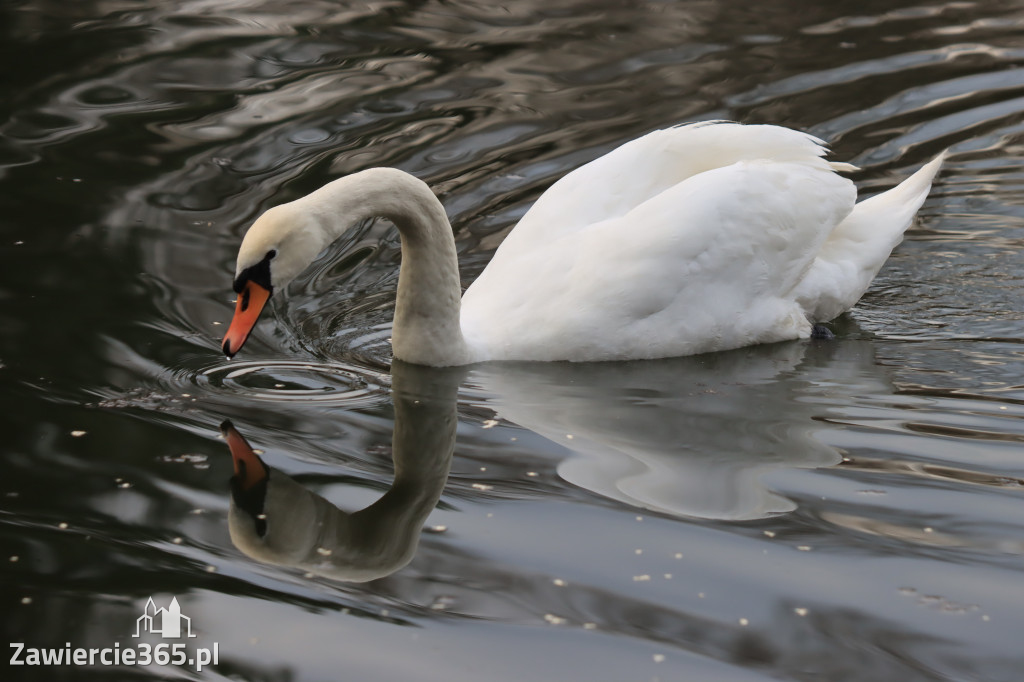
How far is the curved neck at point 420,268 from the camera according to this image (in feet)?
Result: 21.7

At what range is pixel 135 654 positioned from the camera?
180 inches

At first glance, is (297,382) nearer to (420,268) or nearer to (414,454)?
(420,268)

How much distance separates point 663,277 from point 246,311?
2163mm

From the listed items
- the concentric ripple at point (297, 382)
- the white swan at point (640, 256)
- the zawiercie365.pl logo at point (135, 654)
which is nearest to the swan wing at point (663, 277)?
the white swan at point (640, 256)

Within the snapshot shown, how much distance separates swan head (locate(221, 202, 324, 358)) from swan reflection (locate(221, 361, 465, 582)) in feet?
1.62

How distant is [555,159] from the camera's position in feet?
34.4

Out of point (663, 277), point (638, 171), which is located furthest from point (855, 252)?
point (663, 277)

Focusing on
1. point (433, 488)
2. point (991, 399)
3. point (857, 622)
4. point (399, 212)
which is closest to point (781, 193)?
point (991, 399)

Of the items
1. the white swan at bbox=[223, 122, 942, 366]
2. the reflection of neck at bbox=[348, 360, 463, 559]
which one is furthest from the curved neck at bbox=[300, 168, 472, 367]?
the reflection of neck at bbox=[348, 360, 463, 559]

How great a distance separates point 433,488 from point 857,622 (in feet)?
6.24

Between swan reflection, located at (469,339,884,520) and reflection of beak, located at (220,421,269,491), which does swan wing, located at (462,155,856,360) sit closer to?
Result: swan reflection, located at (469,339,884,520)

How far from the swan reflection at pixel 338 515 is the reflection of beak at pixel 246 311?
1.31ft

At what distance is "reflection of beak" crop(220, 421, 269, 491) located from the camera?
18.6 ft

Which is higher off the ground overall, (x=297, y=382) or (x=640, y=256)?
(x=640, y=256)
